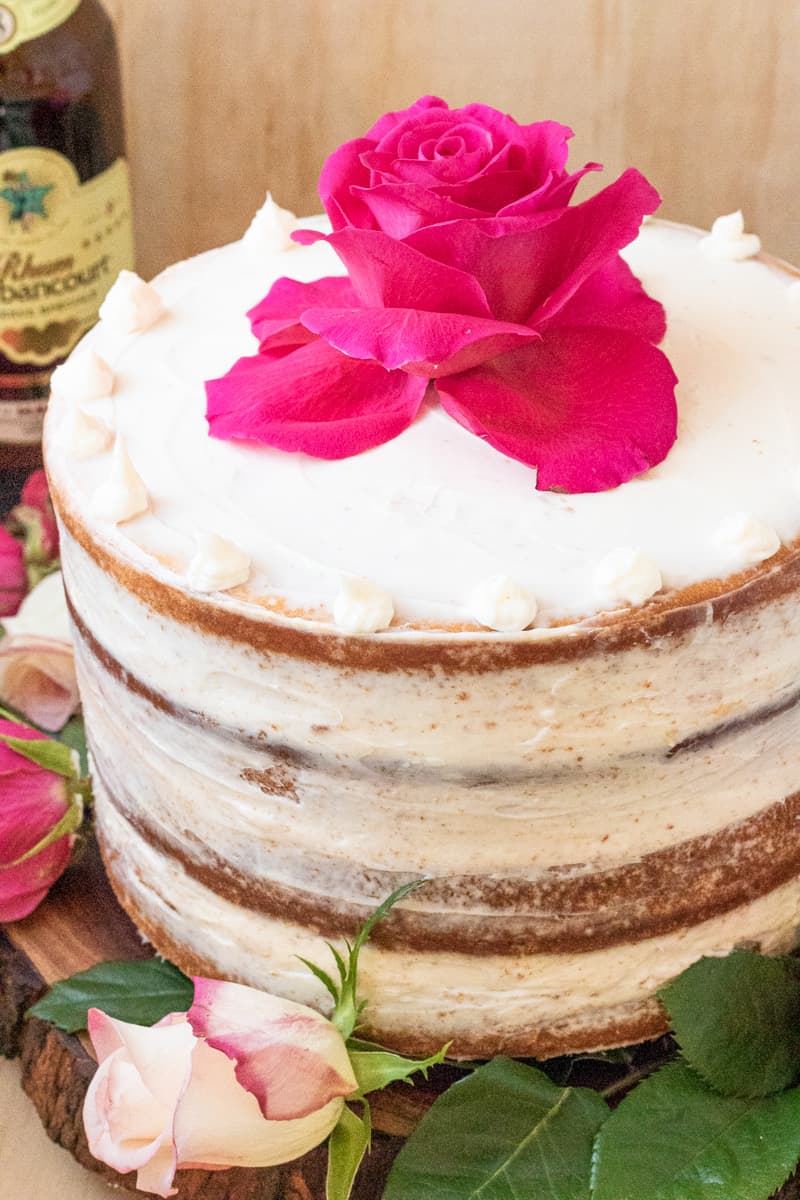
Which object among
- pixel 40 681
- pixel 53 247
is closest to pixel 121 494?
pixel 40 681

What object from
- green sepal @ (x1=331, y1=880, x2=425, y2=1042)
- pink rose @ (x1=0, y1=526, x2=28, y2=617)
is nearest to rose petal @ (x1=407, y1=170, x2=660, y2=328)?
green sepal @ (x1=331, y1=880, x2=425, y2=1042)

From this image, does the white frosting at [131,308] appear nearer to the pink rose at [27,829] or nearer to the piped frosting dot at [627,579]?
the pink rose at [27,829]

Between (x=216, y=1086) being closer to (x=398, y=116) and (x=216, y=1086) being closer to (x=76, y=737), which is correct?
(x=76, y=737)

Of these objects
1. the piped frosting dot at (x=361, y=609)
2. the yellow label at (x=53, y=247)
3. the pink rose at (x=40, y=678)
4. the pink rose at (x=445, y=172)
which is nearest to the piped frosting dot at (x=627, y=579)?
the piped frosting dot at (x=361, y=609)

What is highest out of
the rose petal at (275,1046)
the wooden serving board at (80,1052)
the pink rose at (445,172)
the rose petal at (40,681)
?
the pink rose at (445,172)

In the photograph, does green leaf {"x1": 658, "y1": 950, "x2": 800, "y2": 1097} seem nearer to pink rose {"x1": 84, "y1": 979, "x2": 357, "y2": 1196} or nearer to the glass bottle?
pink rose {"x1": 84, "y1": 979, "x2": 357, "y2": 1196}
